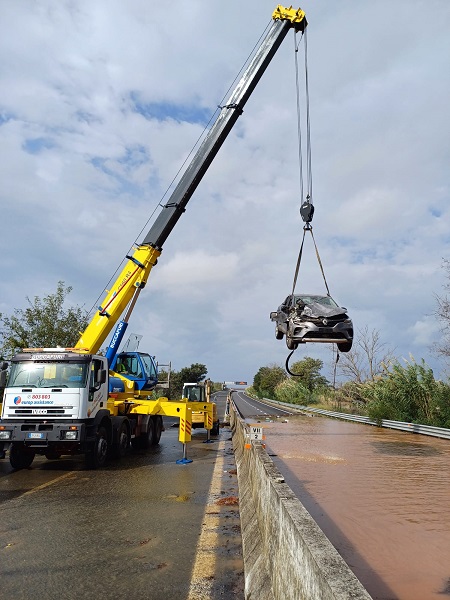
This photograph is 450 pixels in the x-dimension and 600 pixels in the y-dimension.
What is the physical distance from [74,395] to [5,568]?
21.3 ft

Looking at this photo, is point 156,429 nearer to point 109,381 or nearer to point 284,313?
point 109,381

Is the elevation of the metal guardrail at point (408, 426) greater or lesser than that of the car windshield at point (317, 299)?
lesser

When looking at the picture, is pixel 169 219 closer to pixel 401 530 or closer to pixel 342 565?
pixel 401 530

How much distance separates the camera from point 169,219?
598 inches

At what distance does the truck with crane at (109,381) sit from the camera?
A: 38.3 feet

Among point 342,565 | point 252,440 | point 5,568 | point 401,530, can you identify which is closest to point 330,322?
point 252,440

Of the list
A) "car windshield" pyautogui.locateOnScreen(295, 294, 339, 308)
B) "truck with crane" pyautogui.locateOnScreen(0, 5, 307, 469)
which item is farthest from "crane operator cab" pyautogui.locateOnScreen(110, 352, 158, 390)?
"car windshield" pyautogui.locateOnScreen(295, 294, 339, 308)

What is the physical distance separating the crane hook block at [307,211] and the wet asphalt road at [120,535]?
21.4 ft

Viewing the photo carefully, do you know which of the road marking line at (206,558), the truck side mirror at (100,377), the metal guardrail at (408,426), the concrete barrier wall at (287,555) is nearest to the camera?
the concrete barrier wall at (287,555)

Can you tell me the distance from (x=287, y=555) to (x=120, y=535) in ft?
12.1

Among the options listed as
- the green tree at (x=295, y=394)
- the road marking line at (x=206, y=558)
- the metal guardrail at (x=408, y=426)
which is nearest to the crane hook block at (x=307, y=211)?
the road marking line at (x=206, y=558)

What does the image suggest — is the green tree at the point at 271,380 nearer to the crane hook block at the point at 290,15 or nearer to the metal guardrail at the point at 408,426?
the metal guardrail at the point at 408,426

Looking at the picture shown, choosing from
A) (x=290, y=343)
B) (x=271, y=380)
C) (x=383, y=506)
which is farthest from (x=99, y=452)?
(x=271, y=380)

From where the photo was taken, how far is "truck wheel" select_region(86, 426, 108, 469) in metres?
11.9
